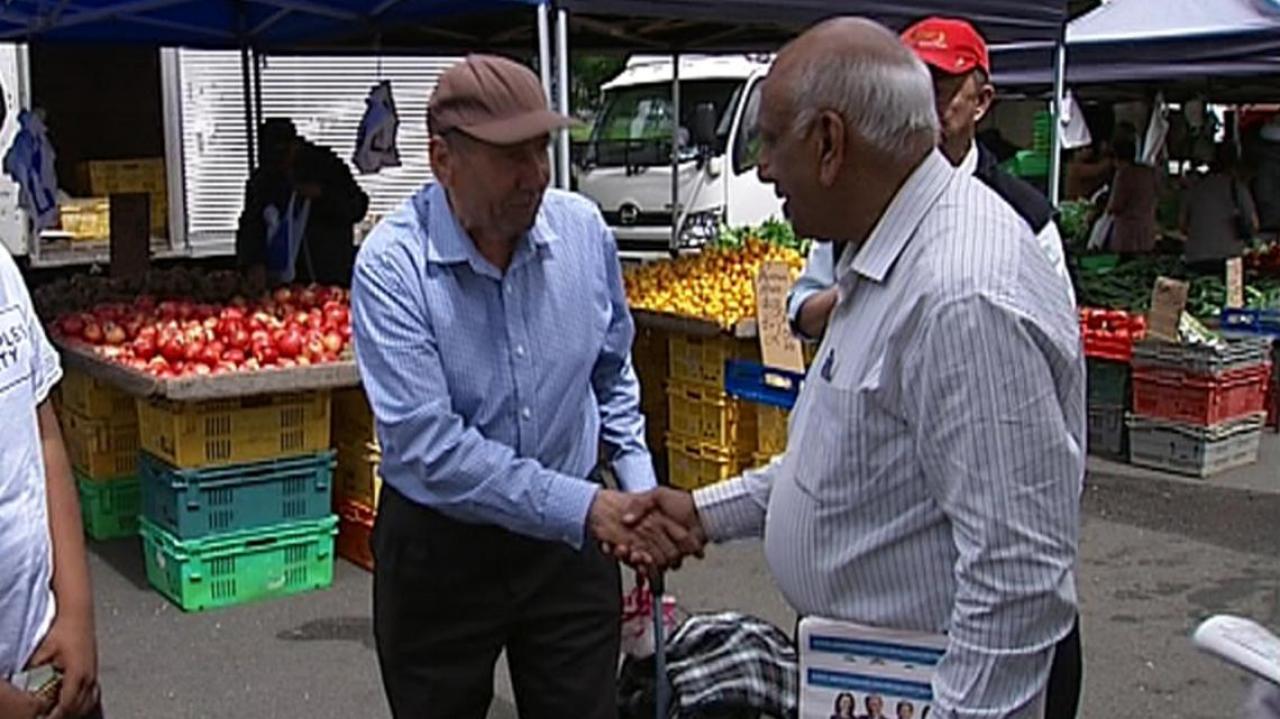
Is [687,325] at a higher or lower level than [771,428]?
higher

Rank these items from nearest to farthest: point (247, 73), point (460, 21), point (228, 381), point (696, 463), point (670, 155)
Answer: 1. point (228, 381)
2. point (696, 463)
3. point (460, 21)
4. point (247, 73)
5. point (670, 155)

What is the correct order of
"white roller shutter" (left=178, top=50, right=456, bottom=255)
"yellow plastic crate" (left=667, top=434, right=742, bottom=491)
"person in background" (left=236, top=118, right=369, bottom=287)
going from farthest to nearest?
"white roller shutter" (left=178, top=50, right=456, bottom=255)
"person in background" (left=236, top=118, right=369, bottom=287)
"yellow plastic crate" (left=667, top=434, right=742, bottom=491)

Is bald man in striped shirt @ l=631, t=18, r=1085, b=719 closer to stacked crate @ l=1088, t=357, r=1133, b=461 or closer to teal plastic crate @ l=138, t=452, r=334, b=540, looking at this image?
teal plastic crate @ l=138, t=452, r=334, b=540

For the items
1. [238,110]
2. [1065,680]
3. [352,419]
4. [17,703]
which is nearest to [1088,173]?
[238,110]

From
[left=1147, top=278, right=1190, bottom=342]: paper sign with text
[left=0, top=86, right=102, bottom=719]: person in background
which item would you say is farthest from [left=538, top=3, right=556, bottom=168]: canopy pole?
[left=1147, top=278, right=1190, bottom=342]: paper sign with text

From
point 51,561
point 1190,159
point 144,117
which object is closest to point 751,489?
point 51,561

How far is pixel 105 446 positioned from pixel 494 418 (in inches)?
165

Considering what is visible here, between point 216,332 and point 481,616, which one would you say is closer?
point 481,616

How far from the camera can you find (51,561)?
2432 millimetres

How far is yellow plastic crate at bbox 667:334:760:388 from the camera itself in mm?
6711

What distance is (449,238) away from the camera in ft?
8.86

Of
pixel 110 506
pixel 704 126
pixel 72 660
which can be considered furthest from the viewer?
pixel 704 126

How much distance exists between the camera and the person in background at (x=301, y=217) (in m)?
7.95

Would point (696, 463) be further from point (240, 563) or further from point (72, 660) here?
point (72, 660)
